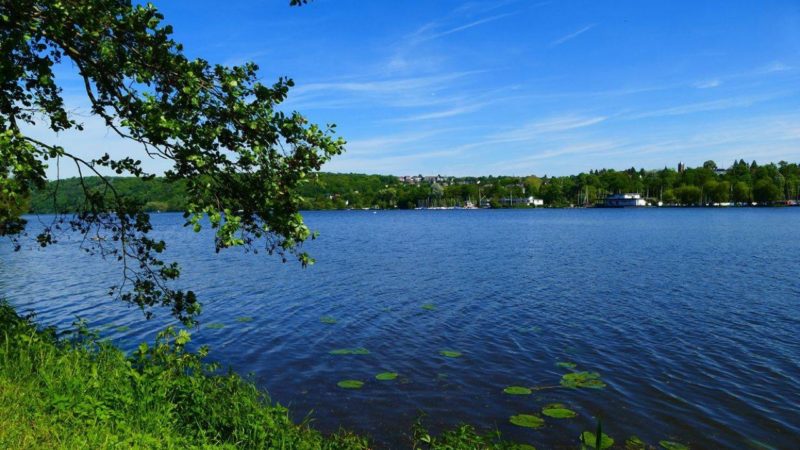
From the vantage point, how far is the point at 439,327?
25.3 metres

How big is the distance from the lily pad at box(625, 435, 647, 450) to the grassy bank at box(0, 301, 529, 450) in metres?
3.33

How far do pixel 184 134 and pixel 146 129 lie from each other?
0.55 m

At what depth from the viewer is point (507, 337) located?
23125 millimetres

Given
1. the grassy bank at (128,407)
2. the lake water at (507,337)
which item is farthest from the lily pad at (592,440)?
the grassy bank at (128,407)

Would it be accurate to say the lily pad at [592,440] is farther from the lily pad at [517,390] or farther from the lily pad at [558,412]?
the lily pad at [517,390]

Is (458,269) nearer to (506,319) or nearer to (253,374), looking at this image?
(506,319)

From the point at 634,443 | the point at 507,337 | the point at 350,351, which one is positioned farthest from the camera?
the point at 507,337

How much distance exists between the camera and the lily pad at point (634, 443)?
13008mm

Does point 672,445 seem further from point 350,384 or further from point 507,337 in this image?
point 507,337

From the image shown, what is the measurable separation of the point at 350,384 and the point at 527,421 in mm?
6091

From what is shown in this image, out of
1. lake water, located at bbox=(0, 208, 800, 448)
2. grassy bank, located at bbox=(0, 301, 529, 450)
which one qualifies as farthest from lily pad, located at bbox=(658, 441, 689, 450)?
grassy bank, located at bbox=(0, 301, 529, 450)

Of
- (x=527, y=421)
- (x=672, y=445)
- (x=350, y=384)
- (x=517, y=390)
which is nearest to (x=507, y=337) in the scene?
(x=517, y=390)

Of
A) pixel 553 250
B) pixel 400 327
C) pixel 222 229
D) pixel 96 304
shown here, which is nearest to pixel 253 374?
pixel 400 327

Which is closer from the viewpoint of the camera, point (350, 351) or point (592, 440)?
point (592, 440)
